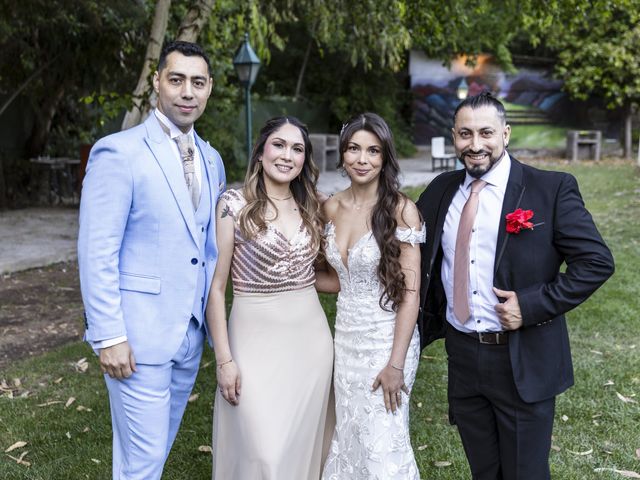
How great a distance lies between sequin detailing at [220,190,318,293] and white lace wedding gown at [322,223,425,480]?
18 centimetres

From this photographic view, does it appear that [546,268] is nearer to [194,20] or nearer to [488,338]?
[488,338]

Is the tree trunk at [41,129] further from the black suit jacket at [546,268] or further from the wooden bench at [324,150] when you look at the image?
the black suit jacket at [546,268]

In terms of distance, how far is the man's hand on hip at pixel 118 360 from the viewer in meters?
3.11

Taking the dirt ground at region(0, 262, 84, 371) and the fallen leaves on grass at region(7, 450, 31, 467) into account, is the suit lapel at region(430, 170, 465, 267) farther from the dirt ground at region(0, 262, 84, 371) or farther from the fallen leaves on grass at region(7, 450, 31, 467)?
the dirt ground at region(0, 262, 84, 371)

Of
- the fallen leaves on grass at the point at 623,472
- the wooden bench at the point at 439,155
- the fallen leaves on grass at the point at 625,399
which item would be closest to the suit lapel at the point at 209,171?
the fallen leaves on grass at the point at 623,472

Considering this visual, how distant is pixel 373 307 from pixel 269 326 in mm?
529

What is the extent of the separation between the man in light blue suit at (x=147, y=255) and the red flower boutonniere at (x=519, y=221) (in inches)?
53.7

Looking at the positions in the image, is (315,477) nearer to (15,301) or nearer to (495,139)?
(495,139)

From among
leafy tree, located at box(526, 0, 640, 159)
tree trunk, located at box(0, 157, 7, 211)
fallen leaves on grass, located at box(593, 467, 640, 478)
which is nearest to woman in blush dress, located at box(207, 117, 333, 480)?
fallen leaves on grass, located at box(593, 467, 640, 478)

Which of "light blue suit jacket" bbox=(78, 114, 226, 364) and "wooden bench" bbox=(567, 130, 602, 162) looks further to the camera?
"wooden bench" bbox=(567, 130, 602, 162)

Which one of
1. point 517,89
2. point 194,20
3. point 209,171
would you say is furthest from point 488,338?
point 517,89

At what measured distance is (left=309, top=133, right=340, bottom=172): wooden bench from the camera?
73.9 feet

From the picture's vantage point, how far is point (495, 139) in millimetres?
3223

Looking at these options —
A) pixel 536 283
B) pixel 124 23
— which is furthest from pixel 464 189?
pixel 124 23
